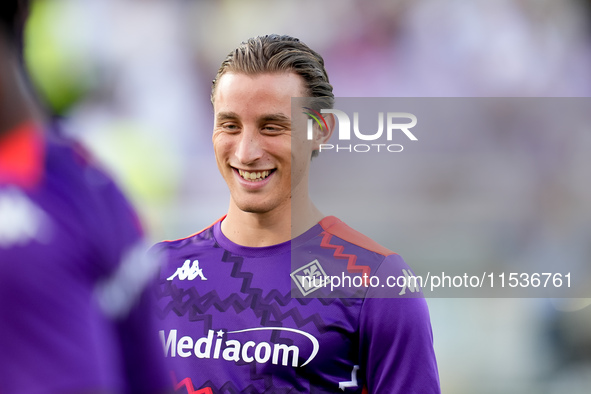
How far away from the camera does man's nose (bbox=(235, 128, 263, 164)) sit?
2.12 meters

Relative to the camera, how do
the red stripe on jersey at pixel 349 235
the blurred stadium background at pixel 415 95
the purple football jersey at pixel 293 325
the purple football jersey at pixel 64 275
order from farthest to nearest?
the blurred stadium background at pixel 415 95, the red stripe on jersey at pixel 349 235, the purple football jersey at pixel 293 325, the purple football jersey at pixel 64 275

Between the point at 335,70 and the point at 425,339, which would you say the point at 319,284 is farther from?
the point at 335,70

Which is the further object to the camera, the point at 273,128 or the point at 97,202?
the point at 273,128

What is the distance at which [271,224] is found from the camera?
2.22 meters

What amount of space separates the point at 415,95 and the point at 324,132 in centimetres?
449

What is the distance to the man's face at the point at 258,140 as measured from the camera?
2137 mm

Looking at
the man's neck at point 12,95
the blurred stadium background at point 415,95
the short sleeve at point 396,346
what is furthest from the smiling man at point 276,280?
the blurred stadium background at point 415,95

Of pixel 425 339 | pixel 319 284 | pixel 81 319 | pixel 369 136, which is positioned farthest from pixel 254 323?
pixel 81 319

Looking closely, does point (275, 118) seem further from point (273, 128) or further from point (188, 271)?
point (188, 271)

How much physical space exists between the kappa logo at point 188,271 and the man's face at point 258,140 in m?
0.28

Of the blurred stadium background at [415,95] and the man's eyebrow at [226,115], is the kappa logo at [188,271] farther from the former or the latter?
the blurred stadium background at [415,95]

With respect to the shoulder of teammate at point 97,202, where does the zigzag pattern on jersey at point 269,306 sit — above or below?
above

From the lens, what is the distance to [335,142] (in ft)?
8.30

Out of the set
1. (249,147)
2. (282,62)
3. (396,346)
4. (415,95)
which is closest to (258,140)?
(249,147)
